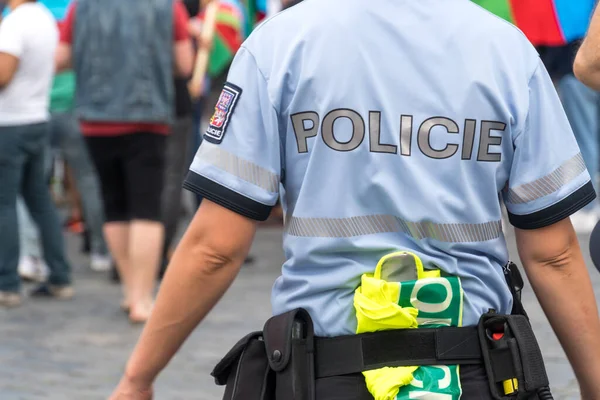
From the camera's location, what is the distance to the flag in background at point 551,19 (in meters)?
8.62

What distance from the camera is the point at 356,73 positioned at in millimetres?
2461

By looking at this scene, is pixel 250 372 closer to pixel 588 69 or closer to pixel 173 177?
pixel 588 69

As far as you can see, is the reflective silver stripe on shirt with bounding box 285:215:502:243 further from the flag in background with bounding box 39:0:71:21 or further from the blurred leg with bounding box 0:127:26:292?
the flag in background with bounding box 39:0:71:21

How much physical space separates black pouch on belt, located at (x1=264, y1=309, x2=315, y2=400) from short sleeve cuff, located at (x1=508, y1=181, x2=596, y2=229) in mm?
514

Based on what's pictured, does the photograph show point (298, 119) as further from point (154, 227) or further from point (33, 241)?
point (33, 241)

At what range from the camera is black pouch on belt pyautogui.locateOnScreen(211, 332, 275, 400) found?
2510 millimetres

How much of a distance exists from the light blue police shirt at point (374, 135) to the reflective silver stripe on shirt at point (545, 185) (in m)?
0.06

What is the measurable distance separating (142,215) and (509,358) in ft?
16.4

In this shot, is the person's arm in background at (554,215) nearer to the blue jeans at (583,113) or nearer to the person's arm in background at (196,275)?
the person's arm in background at (196,275)

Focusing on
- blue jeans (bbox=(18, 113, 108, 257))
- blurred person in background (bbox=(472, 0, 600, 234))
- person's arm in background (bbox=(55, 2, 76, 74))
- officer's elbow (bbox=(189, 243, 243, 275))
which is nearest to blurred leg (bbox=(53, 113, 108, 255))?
blue jeans (bbox=(18, 113, 108, 257))

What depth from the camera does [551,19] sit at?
878cm

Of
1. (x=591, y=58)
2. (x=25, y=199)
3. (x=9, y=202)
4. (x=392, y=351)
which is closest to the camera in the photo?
(x=392, y=351)

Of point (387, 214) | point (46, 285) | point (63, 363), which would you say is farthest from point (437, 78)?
point (46, 285)

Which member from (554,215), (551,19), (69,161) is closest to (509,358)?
(554,215)
